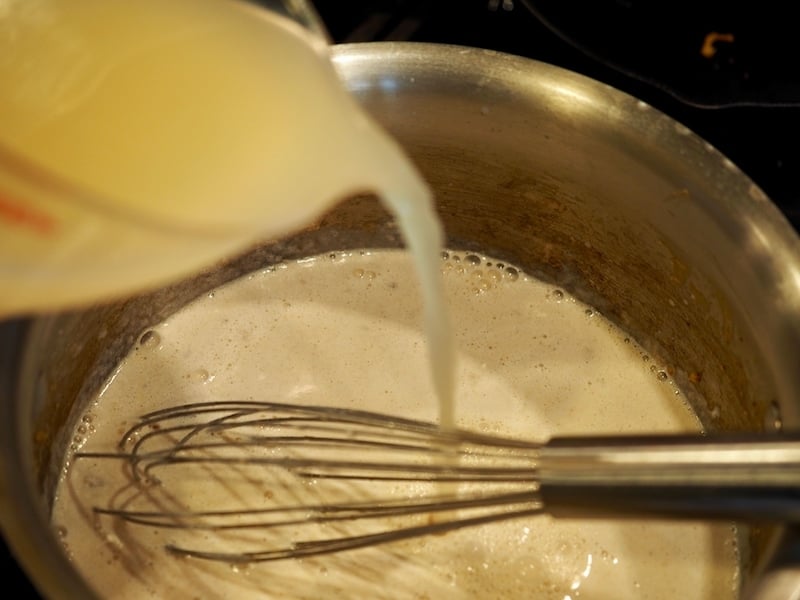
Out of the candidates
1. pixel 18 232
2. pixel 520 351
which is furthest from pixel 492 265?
pixel 18 232

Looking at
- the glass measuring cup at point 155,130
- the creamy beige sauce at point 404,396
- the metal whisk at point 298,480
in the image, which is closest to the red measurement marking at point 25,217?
the glass measuring cup at point 155,130

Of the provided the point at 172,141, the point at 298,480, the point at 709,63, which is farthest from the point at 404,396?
the point at 709,63

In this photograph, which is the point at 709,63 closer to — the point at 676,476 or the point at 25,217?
the point at 676,476

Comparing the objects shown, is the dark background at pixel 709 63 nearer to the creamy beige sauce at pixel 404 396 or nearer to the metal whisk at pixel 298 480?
the creamy beige sauce at pixel 404 396

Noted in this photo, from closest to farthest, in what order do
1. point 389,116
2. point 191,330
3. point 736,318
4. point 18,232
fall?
point 18,232 → point 736,318 → point 389,116 → point 191,330

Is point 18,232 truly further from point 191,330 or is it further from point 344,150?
point 191,330

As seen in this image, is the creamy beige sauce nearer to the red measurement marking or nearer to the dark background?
the dark background
